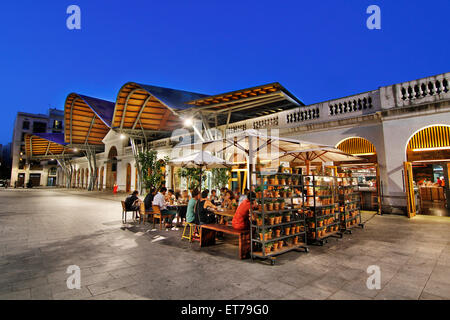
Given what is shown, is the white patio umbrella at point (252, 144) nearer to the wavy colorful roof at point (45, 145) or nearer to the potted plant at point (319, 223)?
the potted plant at point (319, 223)

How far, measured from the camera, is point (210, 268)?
3.93 m

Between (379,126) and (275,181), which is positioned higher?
(379,126)

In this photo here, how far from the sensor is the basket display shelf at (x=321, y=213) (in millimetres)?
5457

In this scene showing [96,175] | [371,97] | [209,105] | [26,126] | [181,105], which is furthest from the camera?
[26,126]

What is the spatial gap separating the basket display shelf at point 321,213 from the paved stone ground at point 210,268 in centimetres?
34

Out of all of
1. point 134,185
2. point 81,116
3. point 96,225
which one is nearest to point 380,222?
point 96,225

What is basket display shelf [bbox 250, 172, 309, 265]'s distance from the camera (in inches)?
168

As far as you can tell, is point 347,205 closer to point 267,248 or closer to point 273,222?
point 273,222

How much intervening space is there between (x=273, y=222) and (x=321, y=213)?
202 cm

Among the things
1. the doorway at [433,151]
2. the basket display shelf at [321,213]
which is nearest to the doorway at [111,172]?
the basket display shelf at [321,213]

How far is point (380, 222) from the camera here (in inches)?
311

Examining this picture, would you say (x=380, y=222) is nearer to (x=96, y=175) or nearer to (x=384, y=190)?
(x=384, y=190)

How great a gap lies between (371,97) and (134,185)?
24106 millimetres

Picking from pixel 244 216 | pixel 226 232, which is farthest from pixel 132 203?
pixel 244 216
